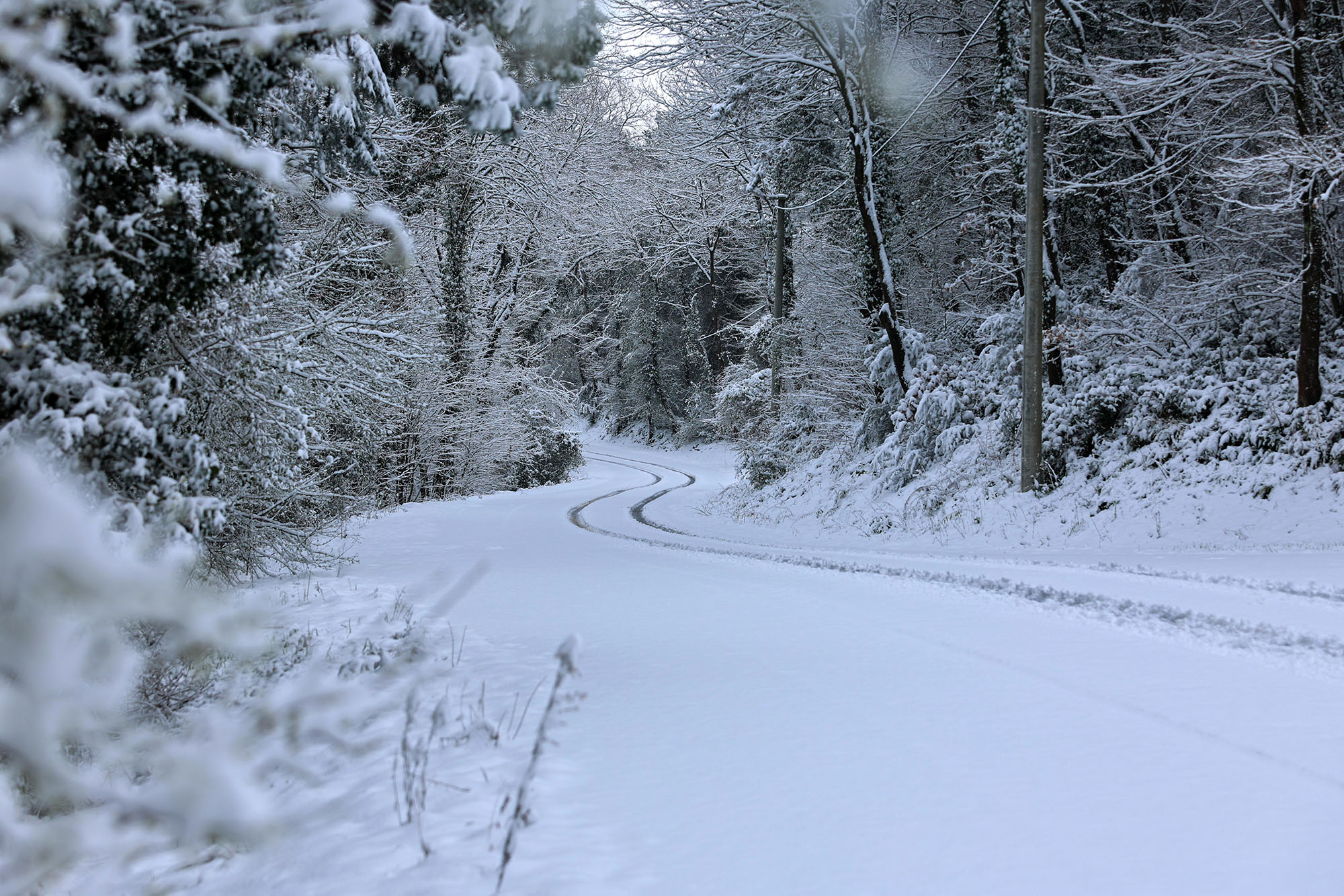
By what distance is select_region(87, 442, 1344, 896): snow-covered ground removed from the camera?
109 inches

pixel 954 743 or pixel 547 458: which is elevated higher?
pixel 547 458

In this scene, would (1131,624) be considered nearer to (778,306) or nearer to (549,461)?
(778,306)

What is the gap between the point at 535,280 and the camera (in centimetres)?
3098

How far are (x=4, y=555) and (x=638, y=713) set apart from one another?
368cm

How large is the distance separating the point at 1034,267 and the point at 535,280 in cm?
2054

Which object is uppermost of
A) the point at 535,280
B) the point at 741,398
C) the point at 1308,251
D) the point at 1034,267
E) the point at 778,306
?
the point at 535,280

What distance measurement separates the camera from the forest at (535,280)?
2.41 m

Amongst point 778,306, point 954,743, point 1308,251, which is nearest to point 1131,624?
point 954,743

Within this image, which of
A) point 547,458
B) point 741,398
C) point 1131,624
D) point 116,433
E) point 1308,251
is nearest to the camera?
point 116,433

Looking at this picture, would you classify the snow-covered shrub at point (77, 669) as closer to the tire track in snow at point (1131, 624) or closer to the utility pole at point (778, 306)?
the tire track in snow at point (1131, 624)

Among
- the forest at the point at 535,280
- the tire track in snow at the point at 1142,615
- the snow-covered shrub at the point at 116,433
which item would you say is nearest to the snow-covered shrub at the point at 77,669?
the forest at the point at 535,280

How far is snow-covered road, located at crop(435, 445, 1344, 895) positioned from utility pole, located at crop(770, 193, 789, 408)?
696 inches

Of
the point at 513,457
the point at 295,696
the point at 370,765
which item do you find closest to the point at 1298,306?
the point at 370,765

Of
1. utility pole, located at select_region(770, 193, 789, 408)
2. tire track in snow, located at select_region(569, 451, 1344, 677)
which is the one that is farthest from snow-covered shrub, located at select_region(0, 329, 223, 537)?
utility pole, located at select_region(770, 193, 789, 408)
